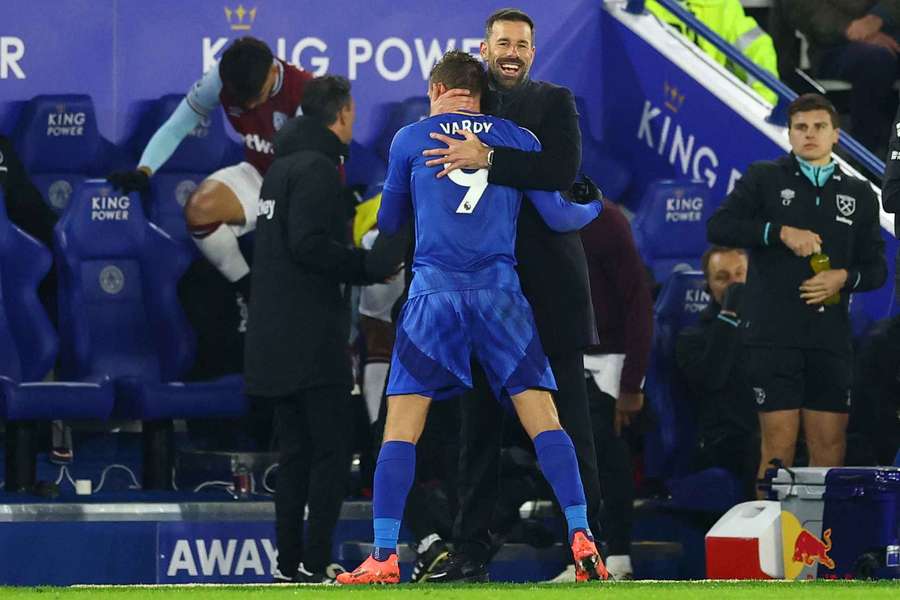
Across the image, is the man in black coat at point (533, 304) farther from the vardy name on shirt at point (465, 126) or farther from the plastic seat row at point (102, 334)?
the plastic seat row at point (102, 334)

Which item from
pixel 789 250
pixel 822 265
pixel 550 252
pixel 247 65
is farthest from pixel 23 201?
pixel 550 252

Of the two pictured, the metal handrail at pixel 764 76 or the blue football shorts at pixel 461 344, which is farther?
the metal handrail at pixel 764 76

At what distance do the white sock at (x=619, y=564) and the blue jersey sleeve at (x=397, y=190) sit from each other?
7.27ft

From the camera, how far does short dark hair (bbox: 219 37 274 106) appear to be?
9.30 meters

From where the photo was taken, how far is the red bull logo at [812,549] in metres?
7.39

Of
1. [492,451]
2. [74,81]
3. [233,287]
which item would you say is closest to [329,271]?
[492,451]

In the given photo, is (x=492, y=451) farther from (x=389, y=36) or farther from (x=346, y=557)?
(x=389, y=36)

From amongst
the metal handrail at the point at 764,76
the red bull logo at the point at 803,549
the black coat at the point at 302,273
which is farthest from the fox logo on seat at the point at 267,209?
the metal handrail at the point at 764,76

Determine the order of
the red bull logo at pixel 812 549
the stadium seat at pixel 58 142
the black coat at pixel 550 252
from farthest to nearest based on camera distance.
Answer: the stadium seat at pixel 58 142 → the red bull logo at pixel 812 549 → the black coat at pixel 550 252

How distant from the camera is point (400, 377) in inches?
246

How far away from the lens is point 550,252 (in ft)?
21.6

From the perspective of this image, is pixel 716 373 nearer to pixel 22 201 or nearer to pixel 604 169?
pixel 604 169

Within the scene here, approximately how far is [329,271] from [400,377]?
152 centimetres

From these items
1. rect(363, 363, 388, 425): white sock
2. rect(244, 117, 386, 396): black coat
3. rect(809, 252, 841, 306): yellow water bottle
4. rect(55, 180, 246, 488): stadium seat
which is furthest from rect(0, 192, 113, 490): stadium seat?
rect(809, 252, 841, 306): yellow water bottle
